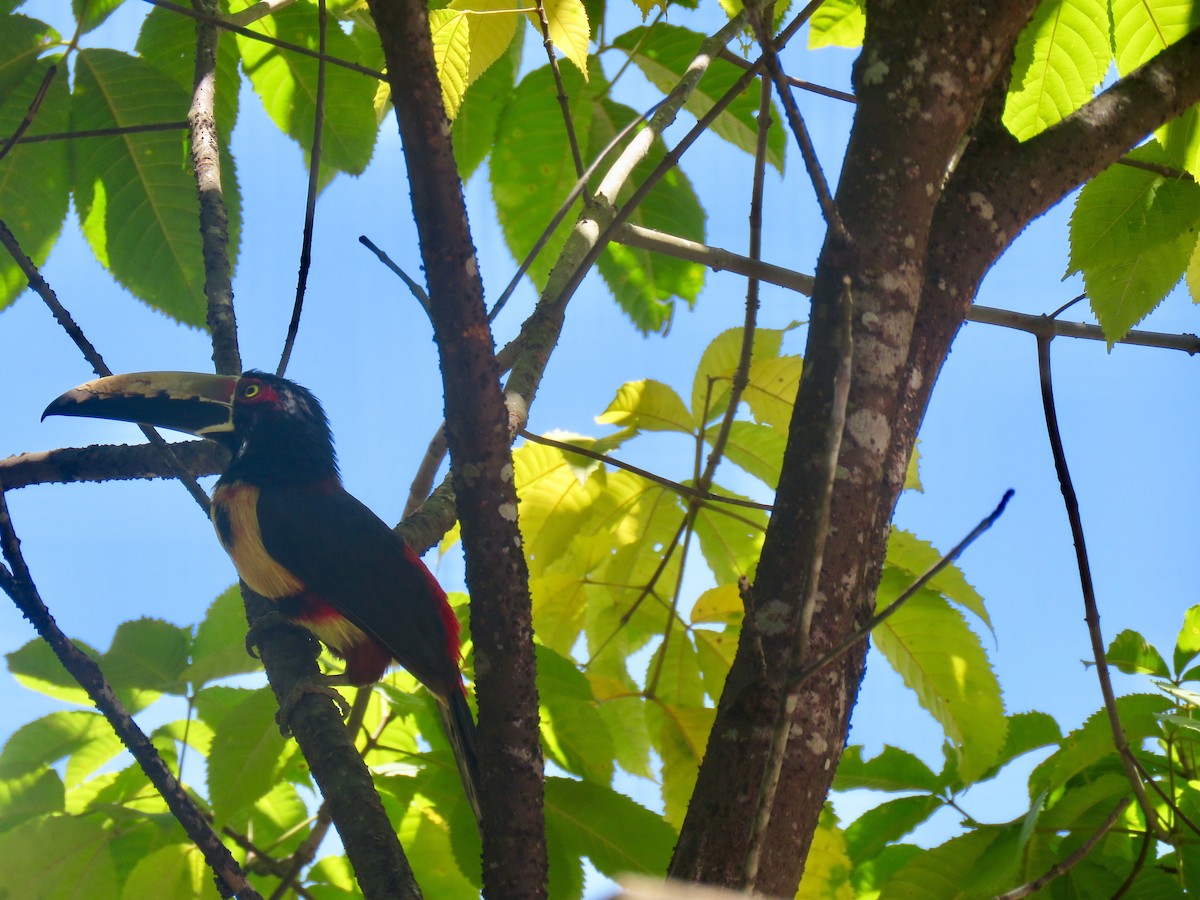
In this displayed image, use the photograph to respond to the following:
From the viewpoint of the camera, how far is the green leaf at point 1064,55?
223cm

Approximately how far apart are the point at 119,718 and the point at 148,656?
1.00 metres

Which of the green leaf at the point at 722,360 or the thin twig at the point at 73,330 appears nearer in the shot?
the thin twig at the point at 73,330

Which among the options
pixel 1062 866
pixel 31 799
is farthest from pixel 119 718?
pixel 1062 866

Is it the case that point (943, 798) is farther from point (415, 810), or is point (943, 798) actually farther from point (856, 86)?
point (856, 86)

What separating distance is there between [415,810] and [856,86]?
199 centimetres

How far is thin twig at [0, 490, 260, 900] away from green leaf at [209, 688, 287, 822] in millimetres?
480

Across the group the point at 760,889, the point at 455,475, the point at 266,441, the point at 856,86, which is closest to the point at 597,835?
the point at 760,889

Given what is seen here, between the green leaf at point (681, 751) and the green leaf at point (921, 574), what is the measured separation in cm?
55

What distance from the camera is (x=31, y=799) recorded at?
267cm

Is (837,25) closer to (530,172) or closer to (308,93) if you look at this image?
(530,172)

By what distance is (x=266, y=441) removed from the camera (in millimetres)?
4004

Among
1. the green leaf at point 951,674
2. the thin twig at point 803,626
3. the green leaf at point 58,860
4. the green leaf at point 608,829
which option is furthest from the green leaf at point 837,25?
the green leaf at point 58,860

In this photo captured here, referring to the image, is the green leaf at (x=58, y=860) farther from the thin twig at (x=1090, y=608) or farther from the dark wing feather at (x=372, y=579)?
the thin twig at (x=1090, y=608)

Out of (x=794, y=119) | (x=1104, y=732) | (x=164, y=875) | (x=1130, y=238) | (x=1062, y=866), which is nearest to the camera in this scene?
(x=794, y=119)
